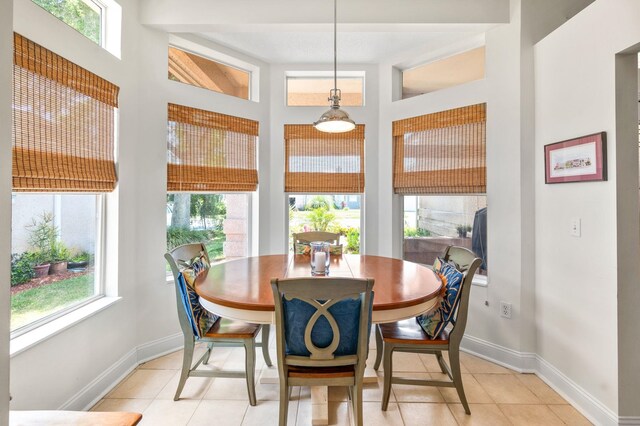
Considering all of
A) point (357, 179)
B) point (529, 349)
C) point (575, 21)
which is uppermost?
point (575, 21)

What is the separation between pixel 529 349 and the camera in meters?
2.46

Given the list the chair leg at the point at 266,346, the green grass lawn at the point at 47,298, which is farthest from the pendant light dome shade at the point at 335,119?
the green grass lawn at the point at 47,298

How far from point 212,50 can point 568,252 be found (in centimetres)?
349

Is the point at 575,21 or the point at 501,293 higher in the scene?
the point at 575,21

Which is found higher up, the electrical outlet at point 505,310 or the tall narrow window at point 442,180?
the tall narrow window at point 442,180

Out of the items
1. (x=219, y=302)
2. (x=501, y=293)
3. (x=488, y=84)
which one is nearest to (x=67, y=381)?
(x=219, y=302)

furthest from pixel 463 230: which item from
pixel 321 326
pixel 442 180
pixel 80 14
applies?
pixel 80 14

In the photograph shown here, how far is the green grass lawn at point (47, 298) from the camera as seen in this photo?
1.68m

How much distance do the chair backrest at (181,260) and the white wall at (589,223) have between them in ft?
8.38

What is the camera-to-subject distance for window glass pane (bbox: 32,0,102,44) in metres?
1.88

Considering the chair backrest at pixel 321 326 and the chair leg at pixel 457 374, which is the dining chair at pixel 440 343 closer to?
the chair leg at pixel 457 374

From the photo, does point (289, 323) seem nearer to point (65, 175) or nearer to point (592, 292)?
point (65, 175)

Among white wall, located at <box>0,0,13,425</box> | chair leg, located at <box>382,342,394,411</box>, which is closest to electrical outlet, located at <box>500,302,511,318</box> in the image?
chair leg, located at <box>382,342,394,411</box>

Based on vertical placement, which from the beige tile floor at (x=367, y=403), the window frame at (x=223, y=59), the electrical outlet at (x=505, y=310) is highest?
the window frame at (x=223, y=59)
